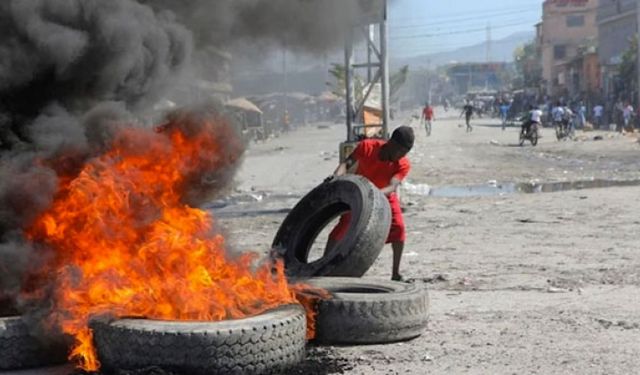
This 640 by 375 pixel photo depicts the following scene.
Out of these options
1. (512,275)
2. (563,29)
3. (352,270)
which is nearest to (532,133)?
(512,275)

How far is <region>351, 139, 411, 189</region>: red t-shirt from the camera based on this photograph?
30.9 ft

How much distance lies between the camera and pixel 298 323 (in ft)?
21.7

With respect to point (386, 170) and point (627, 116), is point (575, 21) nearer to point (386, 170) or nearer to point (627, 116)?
point (627, 116)

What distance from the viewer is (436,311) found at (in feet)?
27.9

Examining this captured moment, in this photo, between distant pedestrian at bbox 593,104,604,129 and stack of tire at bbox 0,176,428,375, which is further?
distant pedestrian at bbox 593,104,604,129

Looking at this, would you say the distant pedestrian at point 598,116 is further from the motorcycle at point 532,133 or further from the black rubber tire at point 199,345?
the black rubber tire at point 199,345

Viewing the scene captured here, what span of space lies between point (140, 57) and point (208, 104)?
2.60ft

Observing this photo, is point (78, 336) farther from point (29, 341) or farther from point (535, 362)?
point (535, 362)

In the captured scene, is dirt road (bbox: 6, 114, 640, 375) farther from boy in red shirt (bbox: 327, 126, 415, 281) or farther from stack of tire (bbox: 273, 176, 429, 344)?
boy in red shirt (bbox: 327, 126, 415, 281)

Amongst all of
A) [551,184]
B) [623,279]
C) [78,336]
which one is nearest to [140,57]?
[78,336]

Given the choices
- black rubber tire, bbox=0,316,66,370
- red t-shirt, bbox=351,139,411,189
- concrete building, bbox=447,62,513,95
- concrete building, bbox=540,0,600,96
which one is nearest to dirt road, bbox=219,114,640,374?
red t-shirt, bbox=351,139,411,189

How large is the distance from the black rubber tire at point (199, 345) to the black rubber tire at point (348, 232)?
1.97 m

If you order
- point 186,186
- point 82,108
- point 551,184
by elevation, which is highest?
point 82,108

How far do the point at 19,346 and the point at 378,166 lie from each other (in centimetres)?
402
